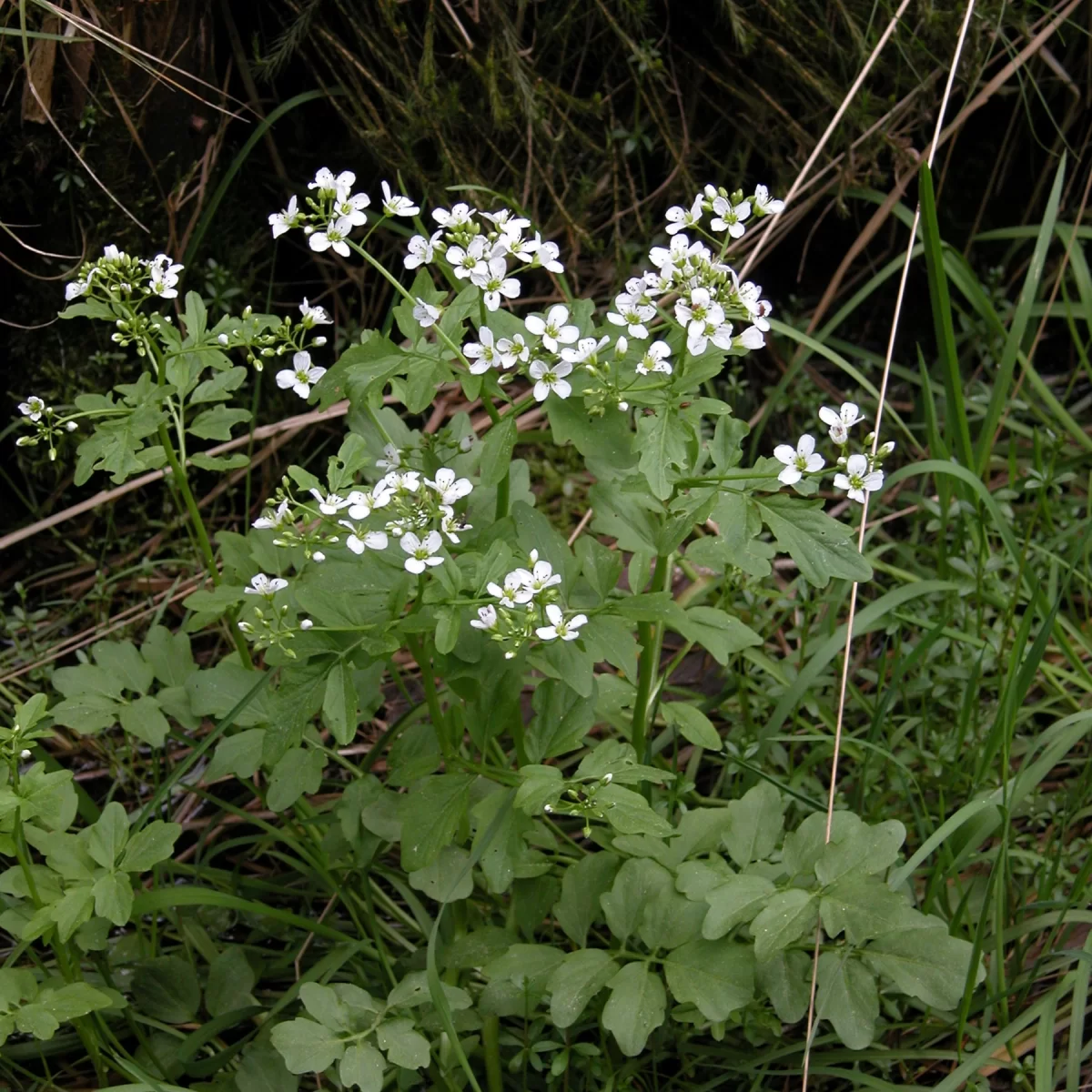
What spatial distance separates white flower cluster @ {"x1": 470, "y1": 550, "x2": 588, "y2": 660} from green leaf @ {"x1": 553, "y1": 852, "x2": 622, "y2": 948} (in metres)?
0.46

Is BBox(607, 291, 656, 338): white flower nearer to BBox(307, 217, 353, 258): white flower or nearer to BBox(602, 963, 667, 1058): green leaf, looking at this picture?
BBox(307, 217, 353, 258): white flower

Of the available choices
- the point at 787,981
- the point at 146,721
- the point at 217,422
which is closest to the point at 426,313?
the point at 217,422

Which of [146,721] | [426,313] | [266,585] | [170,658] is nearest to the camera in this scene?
[426,313]

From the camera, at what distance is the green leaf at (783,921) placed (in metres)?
1.70

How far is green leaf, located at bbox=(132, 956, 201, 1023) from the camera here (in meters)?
2.05

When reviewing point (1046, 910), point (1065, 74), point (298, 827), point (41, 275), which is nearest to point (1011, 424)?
point (1065, 74)

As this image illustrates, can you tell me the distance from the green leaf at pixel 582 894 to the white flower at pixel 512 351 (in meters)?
0.81

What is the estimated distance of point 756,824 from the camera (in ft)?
6.35

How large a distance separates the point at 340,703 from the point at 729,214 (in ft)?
2.97

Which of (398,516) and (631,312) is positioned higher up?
(631,312)

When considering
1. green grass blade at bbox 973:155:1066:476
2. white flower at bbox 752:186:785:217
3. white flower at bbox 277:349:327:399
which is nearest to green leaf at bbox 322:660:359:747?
white flower at bbox 277:349:327:399

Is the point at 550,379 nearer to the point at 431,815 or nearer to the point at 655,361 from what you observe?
the point at 655,361

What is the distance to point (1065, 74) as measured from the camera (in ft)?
10.5

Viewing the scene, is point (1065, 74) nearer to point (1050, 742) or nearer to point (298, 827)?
point (1050, 742)
